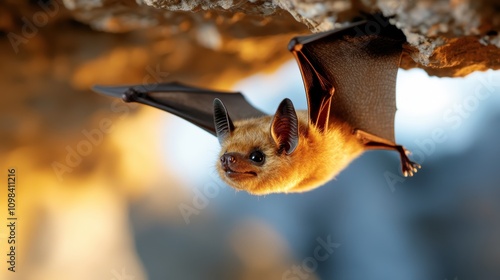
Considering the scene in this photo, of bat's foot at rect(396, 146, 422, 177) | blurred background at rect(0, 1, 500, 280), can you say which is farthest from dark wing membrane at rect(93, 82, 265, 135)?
bat's foot at rect(396, 146, 422, 177)

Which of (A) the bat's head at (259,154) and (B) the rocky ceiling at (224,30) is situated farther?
(A) the bat's head at (259,154)

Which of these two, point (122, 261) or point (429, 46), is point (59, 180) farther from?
point (429, 46)

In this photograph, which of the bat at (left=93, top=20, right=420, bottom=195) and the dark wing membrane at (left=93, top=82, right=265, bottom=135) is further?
the dark wing membrane at (left=93, top=82, right=265, bottom=135)

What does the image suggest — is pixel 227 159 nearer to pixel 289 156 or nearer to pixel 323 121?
pixel 289 156

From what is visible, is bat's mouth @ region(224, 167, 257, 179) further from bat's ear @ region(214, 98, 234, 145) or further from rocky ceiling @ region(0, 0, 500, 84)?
rocky ceiling @ region(0, 0, 500, 84)

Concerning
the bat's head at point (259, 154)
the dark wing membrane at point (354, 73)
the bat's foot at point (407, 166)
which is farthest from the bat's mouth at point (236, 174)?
the bat's foot at point (407, 166)

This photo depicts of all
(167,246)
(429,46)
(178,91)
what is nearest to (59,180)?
(167,246)

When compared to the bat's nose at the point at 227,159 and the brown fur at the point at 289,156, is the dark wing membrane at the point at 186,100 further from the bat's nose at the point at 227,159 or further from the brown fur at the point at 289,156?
the bat's nose at the point at 227,159
